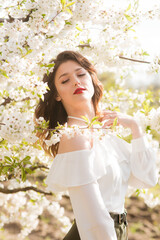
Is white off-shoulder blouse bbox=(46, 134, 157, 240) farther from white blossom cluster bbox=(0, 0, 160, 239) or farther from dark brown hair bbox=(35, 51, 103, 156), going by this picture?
dark brown hair bbox=(35, 51, 103, 156)

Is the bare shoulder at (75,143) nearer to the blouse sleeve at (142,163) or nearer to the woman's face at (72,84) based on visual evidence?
the woman's face at (72,84)

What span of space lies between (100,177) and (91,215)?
1.13ft

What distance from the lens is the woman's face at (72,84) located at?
2488 mm

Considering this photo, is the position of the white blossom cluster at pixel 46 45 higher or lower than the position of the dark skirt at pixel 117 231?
higher

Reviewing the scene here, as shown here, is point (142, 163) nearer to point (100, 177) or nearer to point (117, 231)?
point (100, 177)

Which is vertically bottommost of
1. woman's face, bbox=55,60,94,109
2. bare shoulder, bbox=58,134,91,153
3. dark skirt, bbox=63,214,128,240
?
dark skirt, bbox=63,214,128,240

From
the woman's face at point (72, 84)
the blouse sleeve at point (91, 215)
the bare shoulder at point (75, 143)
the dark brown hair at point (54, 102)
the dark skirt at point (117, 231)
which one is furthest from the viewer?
the dark brown hair at point (54, 102)

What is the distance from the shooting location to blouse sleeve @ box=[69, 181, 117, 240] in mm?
1997

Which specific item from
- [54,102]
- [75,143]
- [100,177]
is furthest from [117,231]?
[54,102]

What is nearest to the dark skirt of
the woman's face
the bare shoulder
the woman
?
the woman

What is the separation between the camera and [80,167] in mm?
2119

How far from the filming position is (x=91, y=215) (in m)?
2.01

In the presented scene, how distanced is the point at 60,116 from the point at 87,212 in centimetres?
98

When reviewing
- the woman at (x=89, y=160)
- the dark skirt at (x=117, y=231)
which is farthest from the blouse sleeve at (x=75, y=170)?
the dark skirt at (x=117, y=231)
